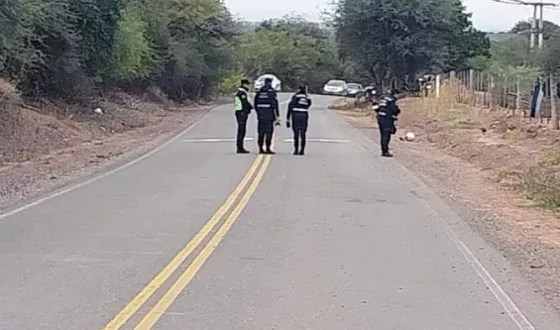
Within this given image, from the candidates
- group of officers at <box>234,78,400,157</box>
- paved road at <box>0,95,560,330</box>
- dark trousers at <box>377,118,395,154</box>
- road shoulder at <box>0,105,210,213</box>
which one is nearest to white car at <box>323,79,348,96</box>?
road shoulder at <box>0,105,210,213</box>

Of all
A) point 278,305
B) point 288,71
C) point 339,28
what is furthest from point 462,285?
point 288,71

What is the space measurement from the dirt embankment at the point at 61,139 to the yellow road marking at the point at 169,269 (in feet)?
10.6

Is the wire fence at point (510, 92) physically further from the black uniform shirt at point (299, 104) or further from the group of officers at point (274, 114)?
the black uniform shirt at point (299, 104)

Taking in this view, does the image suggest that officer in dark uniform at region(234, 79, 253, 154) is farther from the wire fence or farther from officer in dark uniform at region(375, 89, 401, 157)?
the wire fence

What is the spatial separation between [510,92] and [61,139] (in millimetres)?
17664

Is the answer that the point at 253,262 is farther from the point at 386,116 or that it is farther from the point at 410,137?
the point at 410,137

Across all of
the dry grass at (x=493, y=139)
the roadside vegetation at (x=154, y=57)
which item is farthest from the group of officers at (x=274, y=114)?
the roadside vegetation at (x=154, y=57)

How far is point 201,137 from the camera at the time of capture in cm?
3547

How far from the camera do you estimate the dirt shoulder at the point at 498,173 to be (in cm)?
1334

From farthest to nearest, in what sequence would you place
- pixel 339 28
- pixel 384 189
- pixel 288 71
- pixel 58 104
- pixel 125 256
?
pixel 288 71 < pixel 339 28 < pixel 58 104 < pixel 384 189 < pixel 125 256

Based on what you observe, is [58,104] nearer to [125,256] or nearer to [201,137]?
[201,137]

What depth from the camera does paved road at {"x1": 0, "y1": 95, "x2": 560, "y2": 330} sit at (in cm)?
884

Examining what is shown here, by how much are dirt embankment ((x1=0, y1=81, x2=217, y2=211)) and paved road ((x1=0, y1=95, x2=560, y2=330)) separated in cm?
194

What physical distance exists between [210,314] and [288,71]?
106358 mm
